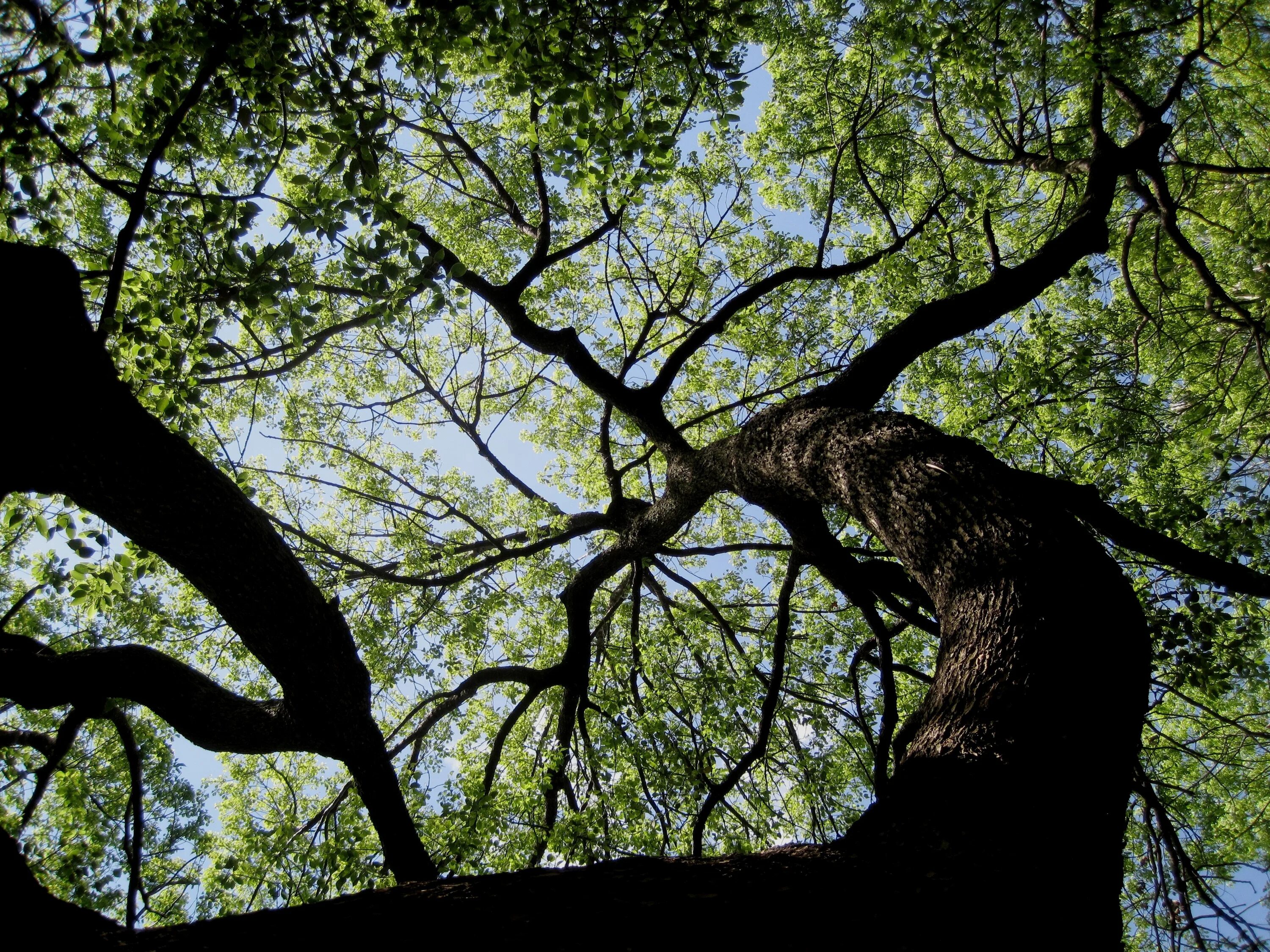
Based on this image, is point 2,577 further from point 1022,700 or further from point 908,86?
point 908,86

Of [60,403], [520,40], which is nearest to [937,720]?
[60,403]

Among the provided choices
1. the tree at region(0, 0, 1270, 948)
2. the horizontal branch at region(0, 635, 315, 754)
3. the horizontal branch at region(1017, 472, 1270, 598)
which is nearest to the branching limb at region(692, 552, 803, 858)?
the tree at region(0, 0, 1270, 948)

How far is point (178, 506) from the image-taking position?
314 cm

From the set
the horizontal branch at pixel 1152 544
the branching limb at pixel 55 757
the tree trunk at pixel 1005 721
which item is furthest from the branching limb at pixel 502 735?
the horizontal branch at pixel 1152 544

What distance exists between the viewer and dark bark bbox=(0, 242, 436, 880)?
2.84m

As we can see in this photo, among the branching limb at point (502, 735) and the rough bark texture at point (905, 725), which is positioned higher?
the branching limb at point (502, 735)

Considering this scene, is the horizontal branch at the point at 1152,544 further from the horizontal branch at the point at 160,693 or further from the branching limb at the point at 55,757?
the branching limb at the point at 55,757

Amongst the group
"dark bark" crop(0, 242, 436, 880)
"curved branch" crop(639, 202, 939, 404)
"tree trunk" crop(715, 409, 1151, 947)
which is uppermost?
"curved branch" crop(639, 202, 939, 404)

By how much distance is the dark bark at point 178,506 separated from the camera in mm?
2840

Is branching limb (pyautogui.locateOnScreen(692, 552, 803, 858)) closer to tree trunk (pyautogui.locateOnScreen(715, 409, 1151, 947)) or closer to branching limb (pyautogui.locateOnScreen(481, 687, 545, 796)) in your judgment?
branching limb (pyautogui.locateOnScreen(481, 687, 545, 796))

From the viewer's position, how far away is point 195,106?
5.13 m

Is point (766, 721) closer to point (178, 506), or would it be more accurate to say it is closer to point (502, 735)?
point (502, 735)

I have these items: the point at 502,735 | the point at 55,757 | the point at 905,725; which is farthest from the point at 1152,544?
the point at 55,757

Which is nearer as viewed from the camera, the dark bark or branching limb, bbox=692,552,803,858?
the dark bark
